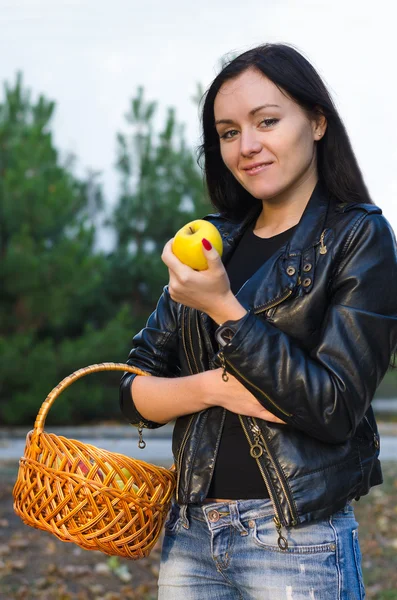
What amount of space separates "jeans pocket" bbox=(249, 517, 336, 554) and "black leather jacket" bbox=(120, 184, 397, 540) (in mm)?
42

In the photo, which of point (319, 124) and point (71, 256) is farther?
point (71, 256)

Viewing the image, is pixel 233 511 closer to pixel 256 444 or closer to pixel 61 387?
pixel 256 444

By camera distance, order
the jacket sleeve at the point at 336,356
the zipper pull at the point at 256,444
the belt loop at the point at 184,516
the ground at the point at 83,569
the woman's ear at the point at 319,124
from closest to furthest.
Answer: the jacket sleeve at the point at 336,356 → the zipper pull at the point at 256,444 → the belt loop at the point at 184,516 → the woman's ear at the point at 319,124 → the ground at the point at 83,569

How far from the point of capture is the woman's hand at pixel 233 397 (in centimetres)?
179

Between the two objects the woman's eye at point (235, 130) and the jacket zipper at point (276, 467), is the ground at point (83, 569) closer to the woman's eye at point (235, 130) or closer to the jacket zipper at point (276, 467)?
the jacket zipper at point (276, 467)

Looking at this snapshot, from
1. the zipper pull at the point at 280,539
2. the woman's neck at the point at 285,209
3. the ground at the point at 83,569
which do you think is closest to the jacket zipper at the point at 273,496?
the zipper pull at the point at 280,539

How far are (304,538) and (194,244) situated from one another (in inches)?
27.0

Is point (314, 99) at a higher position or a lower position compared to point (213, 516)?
higher

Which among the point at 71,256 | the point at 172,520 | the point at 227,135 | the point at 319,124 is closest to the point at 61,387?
the point at 172,520

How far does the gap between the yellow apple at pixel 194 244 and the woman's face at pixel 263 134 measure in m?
0.21

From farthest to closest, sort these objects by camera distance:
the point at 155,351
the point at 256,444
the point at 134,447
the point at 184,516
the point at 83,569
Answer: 1. the point at 134,447
2. the point at 83,569
3. the point at 155,351
4. the point at 184,516
5. the point at 256,444

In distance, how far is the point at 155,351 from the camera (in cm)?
217

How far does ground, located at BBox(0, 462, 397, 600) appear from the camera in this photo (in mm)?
4590

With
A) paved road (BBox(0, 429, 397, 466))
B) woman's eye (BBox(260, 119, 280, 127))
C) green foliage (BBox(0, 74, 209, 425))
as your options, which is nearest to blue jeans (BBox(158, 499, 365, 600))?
woman's eye (BBox(260, 119, 280, 127))
